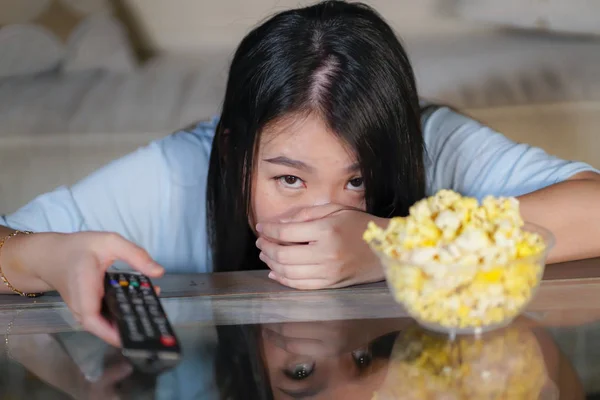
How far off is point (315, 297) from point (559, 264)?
304mm

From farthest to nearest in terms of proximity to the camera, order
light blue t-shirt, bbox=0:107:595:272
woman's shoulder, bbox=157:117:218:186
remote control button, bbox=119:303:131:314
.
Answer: woman's shoulder, bbox=157:117:218:186 < light blue t-shirt, bbox=0:107:595:272 < remote control button, bbox=119:303:131:314

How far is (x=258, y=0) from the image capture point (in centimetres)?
208

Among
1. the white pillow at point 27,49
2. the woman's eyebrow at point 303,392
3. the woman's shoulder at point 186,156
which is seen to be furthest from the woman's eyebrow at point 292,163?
the white pillow at point 27,49

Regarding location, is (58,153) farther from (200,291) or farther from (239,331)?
(239,331)

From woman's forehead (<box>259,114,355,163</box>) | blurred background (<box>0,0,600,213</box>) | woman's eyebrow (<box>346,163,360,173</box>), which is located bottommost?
blurred background (<box>0,0,600,213</box>)

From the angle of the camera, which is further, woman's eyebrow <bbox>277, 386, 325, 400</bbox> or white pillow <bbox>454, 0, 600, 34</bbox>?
white pillow <bbox>454, 0, 600, 34</bbox>

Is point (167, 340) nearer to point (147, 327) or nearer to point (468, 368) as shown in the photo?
point (147, 327)

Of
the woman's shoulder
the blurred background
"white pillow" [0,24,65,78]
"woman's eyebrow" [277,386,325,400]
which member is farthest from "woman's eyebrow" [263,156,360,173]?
"white pillow" [0,24,65,78]

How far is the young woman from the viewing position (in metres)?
0.89

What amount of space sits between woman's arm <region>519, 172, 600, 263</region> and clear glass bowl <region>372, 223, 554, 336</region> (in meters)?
0.24

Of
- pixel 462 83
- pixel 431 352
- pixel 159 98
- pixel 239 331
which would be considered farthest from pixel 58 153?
pixel 431 352

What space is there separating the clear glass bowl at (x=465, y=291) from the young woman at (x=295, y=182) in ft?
0.58

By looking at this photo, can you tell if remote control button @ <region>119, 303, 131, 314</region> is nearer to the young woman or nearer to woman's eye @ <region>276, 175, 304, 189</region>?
the young woman

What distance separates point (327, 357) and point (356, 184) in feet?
1.37
